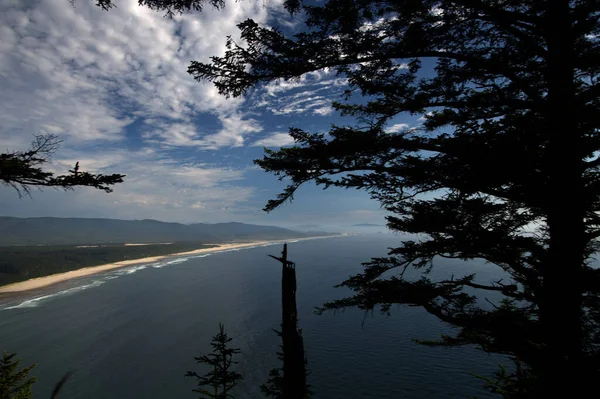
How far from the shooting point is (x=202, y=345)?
1403 inches

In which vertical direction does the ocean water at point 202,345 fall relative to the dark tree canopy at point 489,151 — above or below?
below

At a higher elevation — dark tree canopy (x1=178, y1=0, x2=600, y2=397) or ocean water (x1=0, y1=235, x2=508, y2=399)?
dark tree canopy (x1=178, y1=0, x2=600, y2=397)

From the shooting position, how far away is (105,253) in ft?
448

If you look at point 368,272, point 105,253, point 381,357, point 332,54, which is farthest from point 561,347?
point 105,253

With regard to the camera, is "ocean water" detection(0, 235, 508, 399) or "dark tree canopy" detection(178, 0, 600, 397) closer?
"dark tree canopy" detection(178, 0, 600, 397)

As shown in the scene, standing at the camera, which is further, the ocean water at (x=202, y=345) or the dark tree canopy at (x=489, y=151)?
the ocean water at (x=202, y=345)

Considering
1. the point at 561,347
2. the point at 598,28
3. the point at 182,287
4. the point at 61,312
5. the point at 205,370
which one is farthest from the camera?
the point at 182,287

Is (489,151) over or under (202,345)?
over

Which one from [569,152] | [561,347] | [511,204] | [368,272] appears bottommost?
[561,347]

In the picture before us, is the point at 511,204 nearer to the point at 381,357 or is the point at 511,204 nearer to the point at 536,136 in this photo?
the point at 536,136

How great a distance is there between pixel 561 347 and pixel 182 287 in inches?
2960

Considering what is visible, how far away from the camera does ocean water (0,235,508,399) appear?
27.0 meters

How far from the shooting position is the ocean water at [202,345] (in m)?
27.0

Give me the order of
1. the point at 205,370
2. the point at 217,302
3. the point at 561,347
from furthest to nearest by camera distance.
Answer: the point at 217,302
the point at 205,370
the point at 561,347
